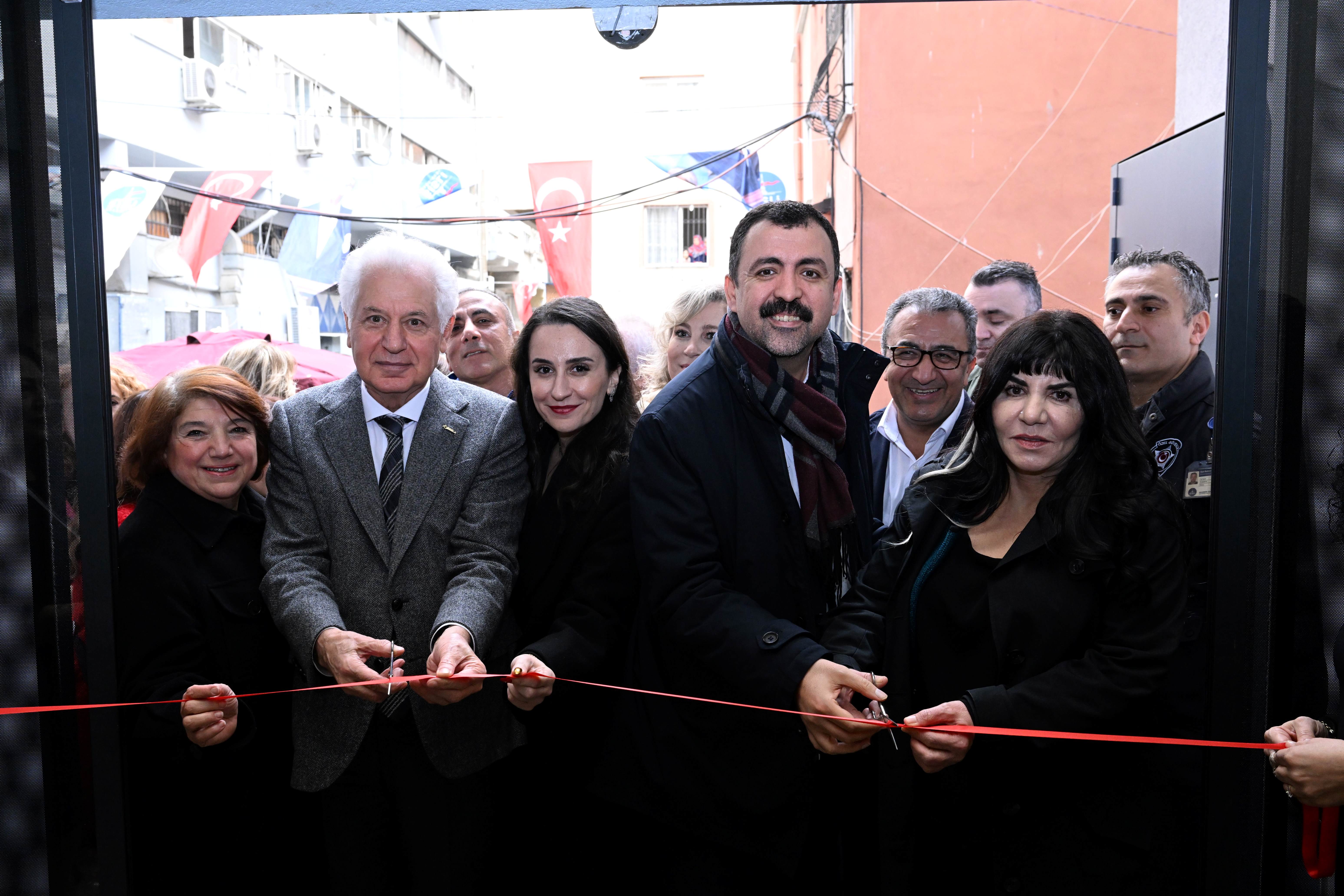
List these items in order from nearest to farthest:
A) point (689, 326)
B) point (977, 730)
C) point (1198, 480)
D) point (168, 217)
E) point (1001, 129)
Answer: point (977, 730)
point (1198, 480)
point (689, 326)
point (1001, 129)
point (168, 217)

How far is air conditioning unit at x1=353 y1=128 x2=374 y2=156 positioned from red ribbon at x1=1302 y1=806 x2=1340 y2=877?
2810cm

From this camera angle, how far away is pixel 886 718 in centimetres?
222

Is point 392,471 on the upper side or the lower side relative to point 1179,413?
lower

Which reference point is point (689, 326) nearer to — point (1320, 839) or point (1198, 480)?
A: point (1198, 480)

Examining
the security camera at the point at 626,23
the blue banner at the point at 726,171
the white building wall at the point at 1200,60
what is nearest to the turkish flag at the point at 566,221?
the blue banner at the point at 726,171

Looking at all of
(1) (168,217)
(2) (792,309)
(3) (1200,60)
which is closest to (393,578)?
(2) (792,309)

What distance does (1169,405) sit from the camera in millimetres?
3062

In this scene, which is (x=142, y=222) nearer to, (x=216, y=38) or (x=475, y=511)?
(x=216, y=38)

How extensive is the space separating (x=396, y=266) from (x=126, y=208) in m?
12.2

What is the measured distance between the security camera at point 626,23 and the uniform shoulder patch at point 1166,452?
194 centimetres

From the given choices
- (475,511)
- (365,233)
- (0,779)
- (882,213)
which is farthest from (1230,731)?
(365,233)

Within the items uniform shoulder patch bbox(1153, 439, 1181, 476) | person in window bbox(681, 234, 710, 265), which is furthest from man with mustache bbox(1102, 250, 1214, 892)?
person in window bbox(681, 234, 710, 265)

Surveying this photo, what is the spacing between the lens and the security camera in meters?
2.36

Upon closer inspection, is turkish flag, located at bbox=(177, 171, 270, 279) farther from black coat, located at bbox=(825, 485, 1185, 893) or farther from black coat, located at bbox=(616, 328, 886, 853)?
black coat, located at bbox=(825, 485, 1185, 893)
